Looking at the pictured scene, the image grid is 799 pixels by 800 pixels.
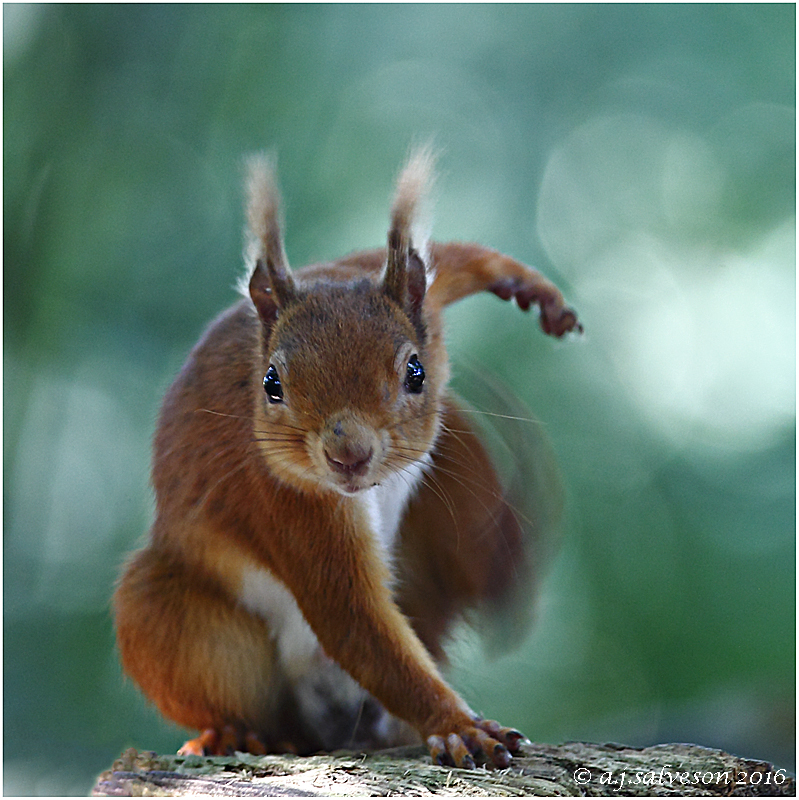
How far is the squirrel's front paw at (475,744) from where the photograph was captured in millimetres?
1143

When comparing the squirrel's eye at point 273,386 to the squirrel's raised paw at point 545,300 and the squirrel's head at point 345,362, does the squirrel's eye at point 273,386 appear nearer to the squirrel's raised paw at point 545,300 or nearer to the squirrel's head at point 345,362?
the squirrel's head at point 345,362

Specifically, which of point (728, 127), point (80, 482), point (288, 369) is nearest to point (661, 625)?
point (728, 127)

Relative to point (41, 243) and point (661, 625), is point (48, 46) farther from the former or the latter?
point (661, 625)

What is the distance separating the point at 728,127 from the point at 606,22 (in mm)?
499

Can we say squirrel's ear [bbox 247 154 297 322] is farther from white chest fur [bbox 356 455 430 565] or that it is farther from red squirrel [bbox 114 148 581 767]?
white chest fur [bbox 356 455 430 565]

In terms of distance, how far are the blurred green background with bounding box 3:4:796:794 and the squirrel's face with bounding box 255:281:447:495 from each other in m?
1.09

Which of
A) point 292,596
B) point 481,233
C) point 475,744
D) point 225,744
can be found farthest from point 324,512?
point 481,233

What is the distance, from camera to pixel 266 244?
1193mm

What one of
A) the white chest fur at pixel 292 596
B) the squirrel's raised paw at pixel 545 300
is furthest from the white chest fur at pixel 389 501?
the squirrel's raised paw at pixel 545 300

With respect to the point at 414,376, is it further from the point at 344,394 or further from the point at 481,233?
the point at 481,233

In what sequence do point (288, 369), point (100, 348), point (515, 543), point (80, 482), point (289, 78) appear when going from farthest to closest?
point (289, 78)
point (100, 348)
point (80, 482)
point (515, 543)
point (288, 369)

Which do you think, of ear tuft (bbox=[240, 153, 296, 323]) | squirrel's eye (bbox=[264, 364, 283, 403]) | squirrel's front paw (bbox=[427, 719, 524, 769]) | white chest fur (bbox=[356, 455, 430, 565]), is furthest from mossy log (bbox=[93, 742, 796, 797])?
ear tuft (bbox=[240, 153, 296, 323])

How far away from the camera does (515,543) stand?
1458mm

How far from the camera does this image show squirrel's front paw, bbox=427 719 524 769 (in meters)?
1.14
